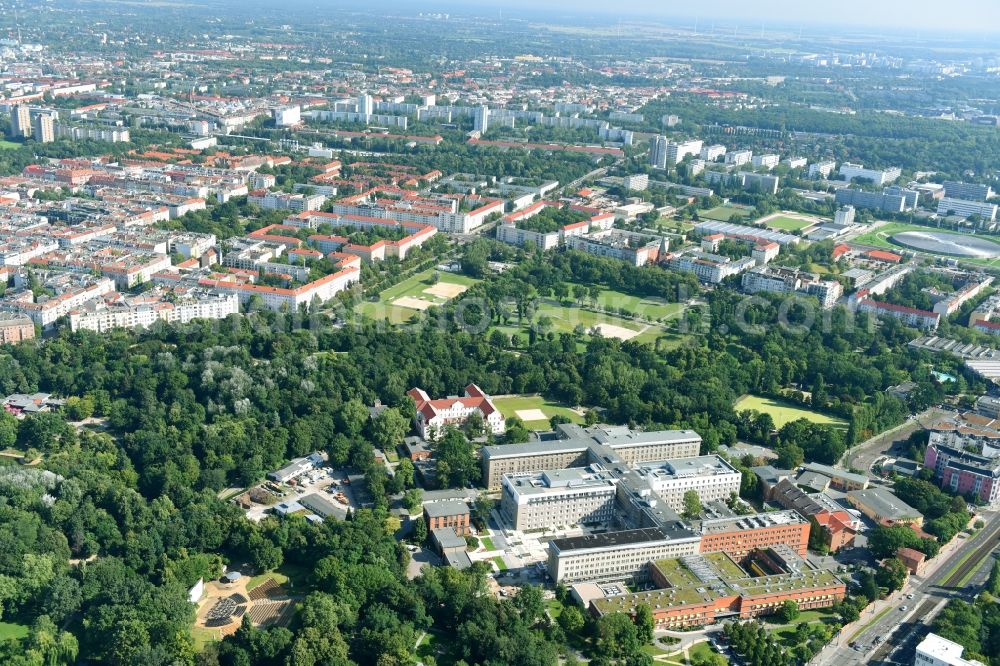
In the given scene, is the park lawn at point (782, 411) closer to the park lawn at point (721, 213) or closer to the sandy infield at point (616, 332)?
the sandy infield at point (616, 332)

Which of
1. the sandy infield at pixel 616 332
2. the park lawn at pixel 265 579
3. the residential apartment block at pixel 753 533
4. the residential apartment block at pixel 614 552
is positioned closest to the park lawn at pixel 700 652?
the residential apartment block at pixel 614 552

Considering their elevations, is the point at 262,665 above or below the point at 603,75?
below

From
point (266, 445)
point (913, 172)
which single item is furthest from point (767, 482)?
point (913, 172)

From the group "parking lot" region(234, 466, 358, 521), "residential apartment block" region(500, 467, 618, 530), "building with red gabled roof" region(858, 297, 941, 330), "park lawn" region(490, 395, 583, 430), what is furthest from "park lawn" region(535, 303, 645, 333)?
"parking lot" region(234, 466, 358, 521)

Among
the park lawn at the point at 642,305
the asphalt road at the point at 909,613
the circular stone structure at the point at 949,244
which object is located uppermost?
the circular stone structure at the point at 949,244

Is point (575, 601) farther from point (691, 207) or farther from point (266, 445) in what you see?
point (691, 207)

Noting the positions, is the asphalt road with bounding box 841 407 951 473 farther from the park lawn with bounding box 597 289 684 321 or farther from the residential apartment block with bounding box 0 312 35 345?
the residential apartment block with bounding box 0 312 35 345
